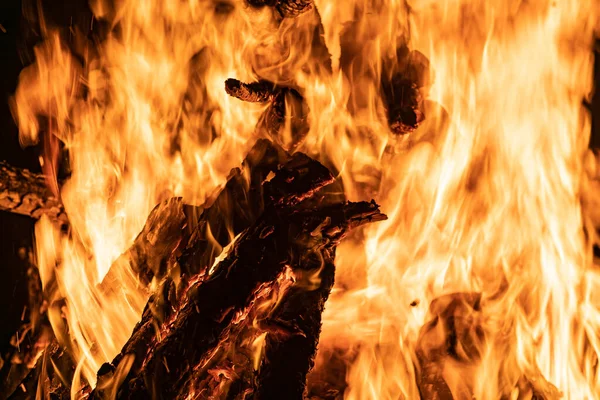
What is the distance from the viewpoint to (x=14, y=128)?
3.71 m

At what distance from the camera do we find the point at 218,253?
7.93ft

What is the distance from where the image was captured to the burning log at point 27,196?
353 cm

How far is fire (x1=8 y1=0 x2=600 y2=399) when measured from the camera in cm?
271

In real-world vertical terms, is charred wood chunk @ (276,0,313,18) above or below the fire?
above

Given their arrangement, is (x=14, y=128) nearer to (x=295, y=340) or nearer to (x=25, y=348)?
(x=25, y=348)

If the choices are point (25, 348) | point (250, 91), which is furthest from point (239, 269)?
point (25, 348)

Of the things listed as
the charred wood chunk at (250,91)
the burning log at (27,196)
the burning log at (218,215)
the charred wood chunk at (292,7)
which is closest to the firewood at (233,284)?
the burning log at (218,215)

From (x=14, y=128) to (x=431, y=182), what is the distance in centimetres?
309

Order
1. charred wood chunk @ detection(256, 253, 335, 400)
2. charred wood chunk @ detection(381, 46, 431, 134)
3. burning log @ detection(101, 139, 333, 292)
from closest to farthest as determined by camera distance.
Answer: charred wood chunk @ detection(256, 253, 335, 400) → burning log @ detection(101, 139, 333, 292) → charred wood chunk @ detection(381, 46, 431, 134)

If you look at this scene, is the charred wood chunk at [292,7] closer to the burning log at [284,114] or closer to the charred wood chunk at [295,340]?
the burning log at [284,114]

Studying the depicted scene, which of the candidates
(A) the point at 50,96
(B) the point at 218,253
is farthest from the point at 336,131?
(A) the point at 50,96

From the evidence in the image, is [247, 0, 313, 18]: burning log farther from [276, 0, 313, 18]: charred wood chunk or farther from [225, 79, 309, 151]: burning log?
[225, 79, 309, 151]: burning log

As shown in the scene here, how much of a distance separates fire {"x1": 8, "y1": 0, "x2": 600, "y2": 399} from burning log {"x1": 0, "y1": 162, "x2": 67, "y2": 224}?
2.07ft

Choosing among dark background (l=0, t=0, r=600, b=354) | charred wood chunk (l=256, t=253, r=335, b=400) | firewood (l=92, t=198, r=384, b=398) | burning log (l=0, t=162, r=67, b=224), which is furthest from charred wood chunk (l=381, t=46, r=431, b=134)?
burning log (l=0, t=162, r=67, b=224)
